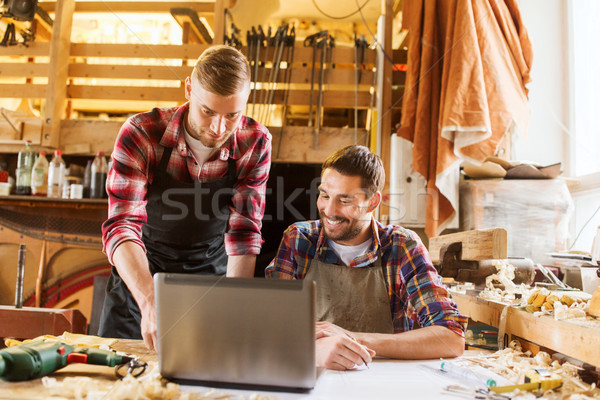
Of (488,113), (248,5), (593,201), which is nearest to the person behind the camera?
(488,113)

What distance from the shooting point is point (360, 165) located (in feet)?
5.78

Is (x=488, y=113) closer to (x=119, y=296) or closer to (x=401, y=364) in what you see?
(x=401, y=364)

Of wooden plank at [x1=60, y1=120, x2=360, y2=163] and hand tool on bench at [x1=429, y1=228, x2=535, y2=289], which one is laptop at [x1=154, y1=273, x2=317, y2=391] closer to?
hand tool on bench at [x1=429, y1=228, x2=535, y2=289]

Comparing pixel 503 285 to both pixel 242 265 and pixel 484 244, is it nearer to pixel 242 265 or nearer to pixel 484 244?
pixel 484 244

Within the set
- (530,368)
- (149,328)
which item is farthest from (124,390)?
(530,368)

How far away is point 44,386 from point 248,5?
328 cm

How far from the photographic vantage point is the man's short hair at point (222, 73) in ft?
4.91

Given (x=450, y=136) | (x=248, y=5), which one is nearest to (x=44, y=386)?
(x=450, y=136)

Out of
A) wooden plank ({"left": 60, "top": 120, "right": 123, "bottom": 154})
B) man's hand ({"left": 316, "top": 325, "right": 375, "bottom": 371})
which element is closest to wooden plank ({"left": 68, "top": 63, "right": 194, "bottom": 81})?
wooden plank ({"left": 60, "top": 120, "right": 123, "bottom": 154})

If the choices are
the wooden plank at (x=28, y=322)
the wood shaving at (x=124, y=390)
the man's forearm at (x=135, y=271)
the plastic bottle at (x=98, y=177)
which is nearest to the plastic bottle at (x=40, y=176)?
the plastic bottle at (x=98, y=177)

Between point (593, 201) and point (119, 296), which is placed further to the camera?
point (593, 201)

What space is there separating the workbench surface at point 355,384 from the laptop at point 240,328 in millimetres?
39

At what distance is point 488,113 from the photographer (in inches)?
97.9

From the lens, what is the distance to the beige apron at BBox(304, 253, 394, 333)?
1.69 metres
